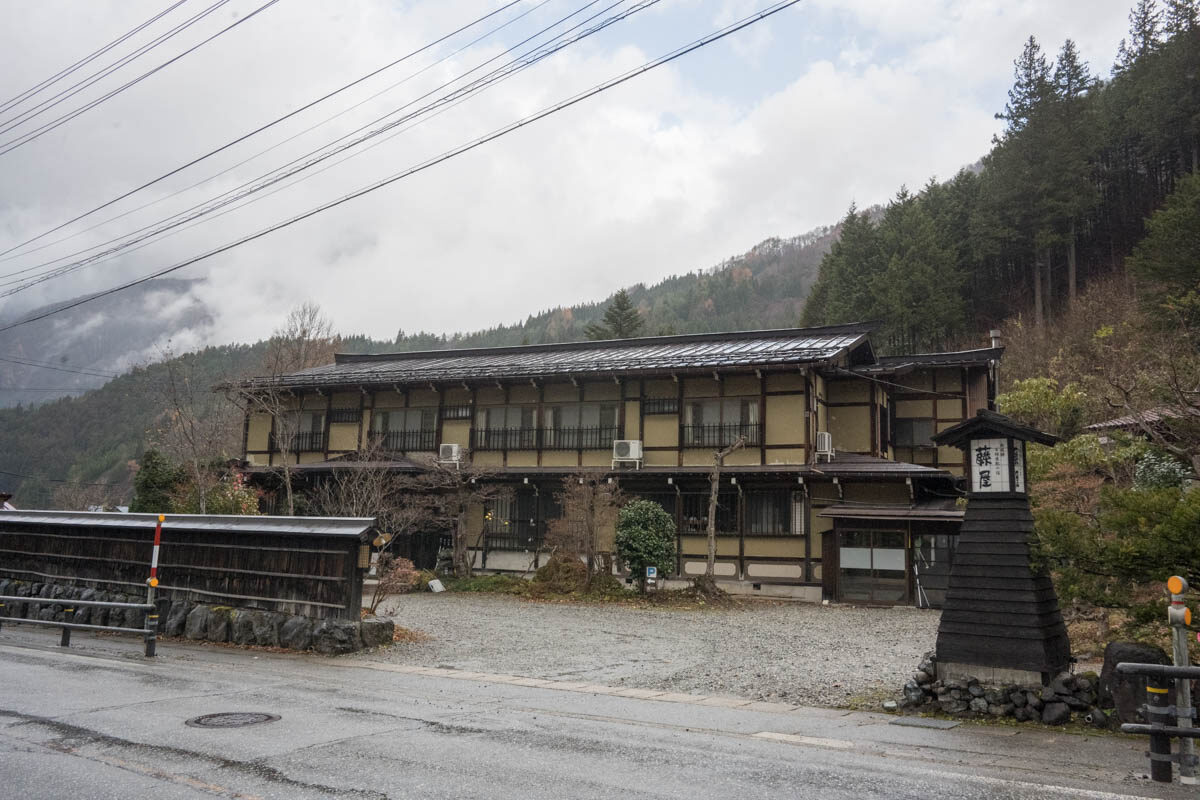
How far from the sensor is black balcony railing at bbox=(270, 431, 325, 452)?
30578 millimetres

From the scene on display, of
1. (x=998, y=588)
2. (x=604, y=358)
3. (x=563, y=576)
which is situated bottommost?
(x=563, y=576)

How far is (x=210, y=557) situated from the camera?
1505 centimetres

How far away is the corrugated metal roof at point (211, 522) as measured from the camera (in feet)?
44.0

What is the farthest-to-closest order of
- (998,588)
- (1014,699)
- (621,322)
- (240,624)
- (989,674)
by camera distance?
(621,322) → (240,624) → (998,588) → (989,674) → (1014,699)

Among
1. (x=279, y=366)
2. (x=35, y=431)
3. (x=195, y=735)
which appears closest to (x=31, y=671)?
(x=195, y=735)

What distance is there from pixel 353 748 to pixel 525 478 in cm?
1987

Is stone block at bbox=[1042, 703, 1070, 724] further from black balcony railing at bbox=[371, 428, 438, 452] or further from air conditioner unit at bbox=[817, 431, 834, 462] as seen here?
black balcony railing at bbox=[371, 428, 438, 452]

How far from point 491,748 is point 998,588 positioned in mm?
5508

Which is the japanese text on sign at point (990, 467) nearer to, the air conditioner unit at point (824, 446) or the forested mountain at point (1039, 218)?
the air conditioner unit at point (824, 446)

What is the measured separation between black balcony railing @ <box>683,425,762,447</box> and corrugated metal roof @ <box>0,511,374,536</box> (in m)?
12.9

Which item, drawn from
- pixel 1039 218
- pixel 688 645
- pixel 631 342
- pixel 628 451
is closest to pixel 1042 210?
pixel 1039 218

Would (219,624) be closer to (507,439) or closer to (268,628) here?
(268,628)

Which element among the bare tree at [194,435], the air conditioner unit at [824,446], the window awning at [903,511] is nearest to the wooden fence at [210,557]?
the bare tree at [194,435]

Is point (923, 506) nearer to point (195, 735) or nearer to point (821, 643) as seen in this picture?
point (821, 643)
